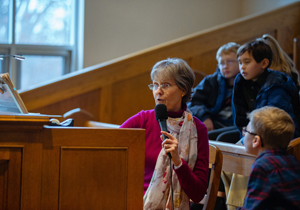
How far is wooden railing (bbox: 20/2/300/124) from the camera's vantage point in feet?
10.6

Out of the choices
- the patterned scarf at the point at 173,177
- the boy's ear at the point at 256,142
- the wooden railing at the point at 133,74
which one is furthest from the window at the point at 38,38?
the boy's ear at the point at 256,142

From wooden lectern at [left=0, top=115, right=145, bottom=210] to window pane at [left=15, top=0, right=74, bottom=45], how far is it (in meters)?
3.65

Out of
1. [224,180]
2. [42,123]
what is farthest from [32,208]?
[224,180]

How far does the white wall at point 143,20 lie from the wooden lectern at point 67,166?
338cm

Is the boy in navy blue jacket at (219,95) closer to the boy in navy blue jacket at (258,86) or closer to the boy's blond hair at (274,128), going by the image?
the boy in navy blue jacket at (258,86)

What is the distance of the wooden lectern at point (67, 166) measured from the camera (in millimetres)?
1229

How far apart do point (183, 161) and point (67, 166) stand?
0.47 meters

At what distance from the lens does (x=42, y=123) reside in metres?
Result: 1.22

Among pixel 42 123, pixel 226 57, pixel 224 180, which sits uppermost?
pixel 226 57

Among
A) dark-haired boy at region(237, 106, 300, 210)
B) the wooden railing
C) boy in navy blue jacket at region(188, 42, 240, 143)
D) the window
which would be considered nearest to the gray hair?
dark-haired boy at region(237, 106, 300, 210)

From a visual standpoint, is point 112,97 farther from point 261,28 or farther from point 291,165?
point 291,165

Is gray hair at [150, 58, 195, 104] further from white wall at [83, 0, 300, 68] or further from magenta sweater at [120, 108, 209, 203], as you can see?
white wall at [83, 0, 300, 68]

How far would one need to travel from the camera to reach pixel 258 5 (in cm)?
487

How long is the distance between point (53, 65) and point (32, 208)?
12.2 ft
